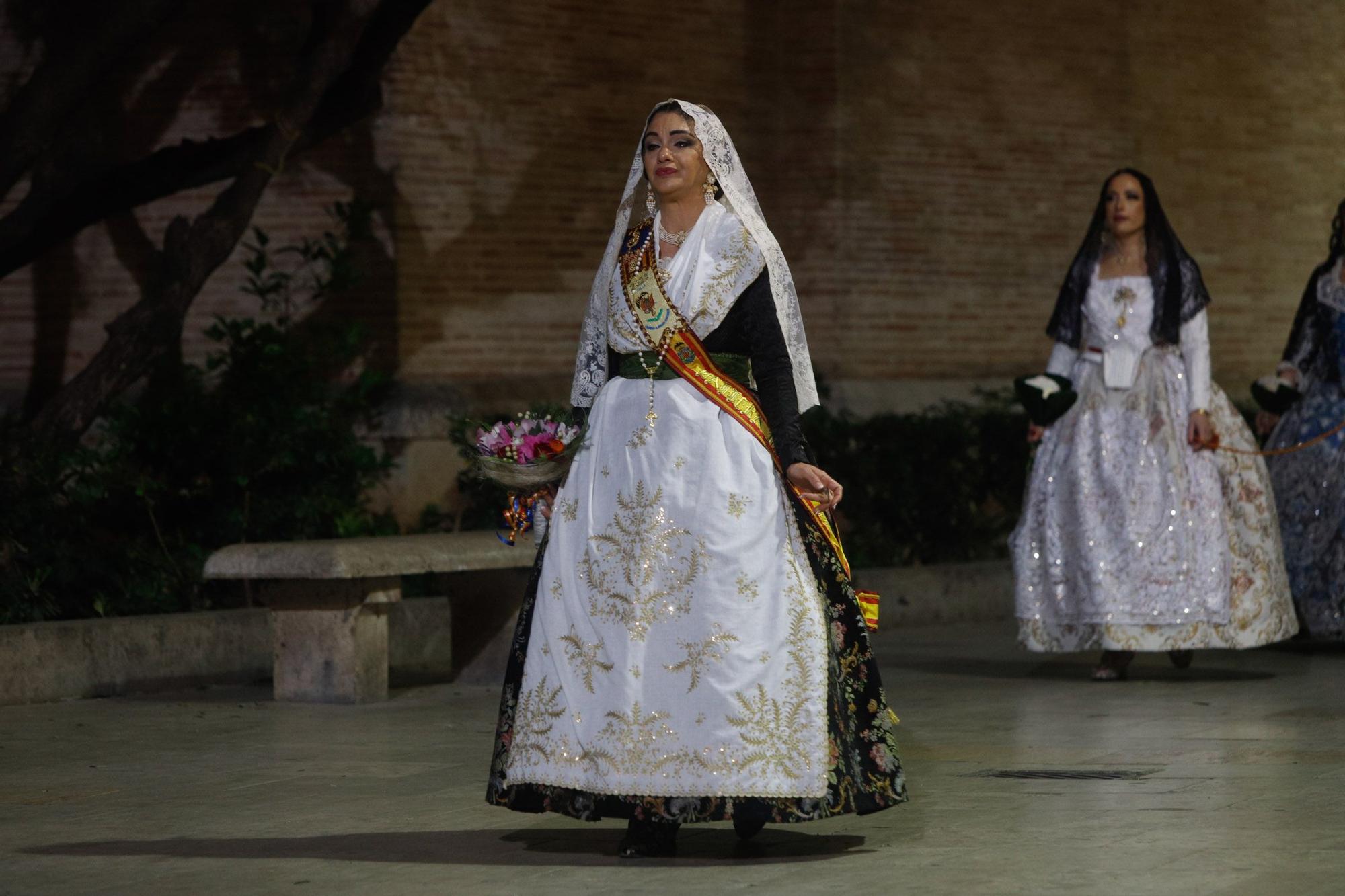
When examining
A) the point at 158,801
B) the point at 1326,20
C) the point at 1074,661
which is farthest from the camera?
the point at 1326,20

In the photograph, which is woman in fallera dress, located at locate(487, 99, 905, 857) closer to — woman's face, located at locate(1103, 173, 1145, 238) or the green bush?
woman's face, located at locate(1103, 173, 1145, 238)

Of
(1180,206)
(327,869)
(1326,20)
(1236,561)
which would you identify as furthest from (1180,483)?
(1326,20)

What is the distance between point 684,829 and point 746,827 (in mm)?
451

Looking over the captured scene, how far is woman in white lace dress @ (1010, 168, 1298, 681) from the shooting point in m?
9.63

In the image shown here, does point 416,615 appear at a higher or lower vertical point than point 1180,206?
lower

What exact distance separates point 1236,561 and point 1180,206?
7748 mm

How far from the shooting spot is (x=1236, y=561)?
388 inches

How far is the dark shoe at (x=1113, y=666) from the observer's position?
980cm

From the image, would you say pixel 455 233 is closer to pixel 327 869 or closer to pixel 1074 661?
pixel 1074 661

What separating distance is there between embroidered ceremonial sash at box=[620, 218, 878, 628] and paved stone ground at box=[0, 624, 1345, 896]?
766 mm

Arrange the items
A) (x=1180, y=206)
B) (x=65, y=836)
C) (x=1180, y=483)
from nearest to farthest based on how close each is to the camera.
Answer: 1. (x=65, y=836)
2. (x=1180, y=483)
3. (x=1180, y=206)

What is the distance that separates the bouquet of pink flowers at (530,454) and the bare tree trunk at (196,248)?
18.1 feet

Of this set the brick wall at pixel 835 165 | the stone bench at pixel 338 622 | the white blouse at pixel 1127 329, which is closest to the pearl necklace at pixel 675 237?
the stone bench at pixel 338 622

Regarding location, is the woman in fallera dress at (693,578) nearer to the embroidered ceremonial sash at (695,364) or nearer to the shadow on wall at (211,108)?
the embroidered ceremonial sash at (695,364)
